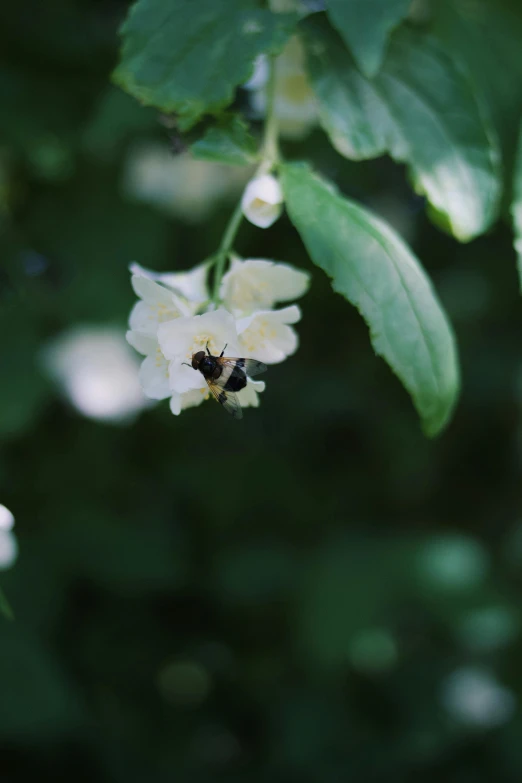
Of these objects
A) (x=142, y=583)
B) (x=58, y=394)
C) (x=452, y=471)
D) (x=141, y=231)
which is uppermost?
(x=141, y=231)

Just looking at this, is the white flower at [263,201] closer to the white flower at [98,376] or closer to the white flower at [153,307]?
A: the white flower at [153,307]

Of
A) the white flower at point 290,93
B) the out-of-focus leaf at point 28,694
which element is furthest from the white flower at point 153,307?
the out-of-focus leaf at point 28,694

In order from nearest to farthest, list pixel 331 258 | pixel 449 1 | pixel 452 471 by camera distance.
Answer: pixel 331 258, pixel 449 1, pixel 452 471

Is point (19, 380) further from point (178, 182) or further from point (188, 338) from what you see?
point (188, 338)

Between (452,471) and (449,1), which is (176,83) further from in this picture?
(452,471)

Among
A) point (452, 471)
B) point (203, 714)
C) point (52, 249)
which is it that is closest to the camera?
point (52, 249)

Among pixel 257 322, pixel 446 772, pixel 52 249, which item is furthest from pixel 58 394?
pixel 446 772

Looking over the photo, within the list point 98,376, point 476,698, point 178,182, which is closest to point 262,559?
point 476,698

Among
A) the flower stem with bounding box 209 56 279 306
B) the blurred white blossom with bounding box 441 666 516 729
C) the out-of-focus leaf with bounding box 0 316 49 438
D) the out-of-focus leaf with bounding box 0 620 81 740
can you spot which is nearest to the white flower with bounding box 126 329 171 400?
the flower stem with bounding box 209 56 279 306
